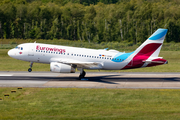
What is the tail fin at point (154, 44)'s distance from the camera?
37844 mm

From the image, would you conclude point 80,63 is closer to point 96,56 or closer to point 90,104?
point 96,56

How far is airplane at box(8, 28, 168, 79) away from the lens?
37750mm

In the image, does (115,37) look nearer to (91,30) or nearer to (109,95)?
(91,30)

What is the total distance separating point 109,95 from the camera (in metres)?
28.2

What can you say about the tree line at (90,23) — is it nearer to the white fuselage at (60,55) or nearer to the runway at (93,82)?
the runway at (93,82)

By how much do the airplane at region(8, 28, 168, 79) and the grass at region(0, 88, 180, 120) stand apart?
24.3 feet

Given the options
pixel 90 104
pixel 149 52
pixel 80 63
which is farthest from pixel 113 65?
pixel 90 104

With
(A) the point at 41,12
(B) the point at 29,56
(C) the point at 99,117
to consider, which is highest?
(A) the point at 41,12

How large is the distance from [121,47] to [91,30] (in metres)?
26.5

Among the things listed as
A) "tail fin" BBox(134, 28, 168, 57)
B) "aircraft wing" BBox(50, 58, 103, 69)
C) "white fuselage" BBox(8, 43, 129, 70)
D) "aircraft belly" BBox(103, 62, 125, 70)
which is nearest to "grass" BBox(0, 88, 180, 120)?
"aircraft wing" BBox(50, 58, 103, 69)

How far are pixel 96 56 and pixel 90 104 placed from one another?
14297 millimetres

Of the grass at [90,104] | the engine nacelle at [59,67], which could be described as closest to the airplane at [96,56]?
the engine nacelle at [59,67]

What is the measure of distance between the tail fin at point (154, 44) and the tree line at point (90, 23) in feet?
246

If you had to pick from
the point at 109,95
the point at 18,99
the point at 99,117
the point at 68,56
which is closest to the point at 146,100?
the point at 109,95
